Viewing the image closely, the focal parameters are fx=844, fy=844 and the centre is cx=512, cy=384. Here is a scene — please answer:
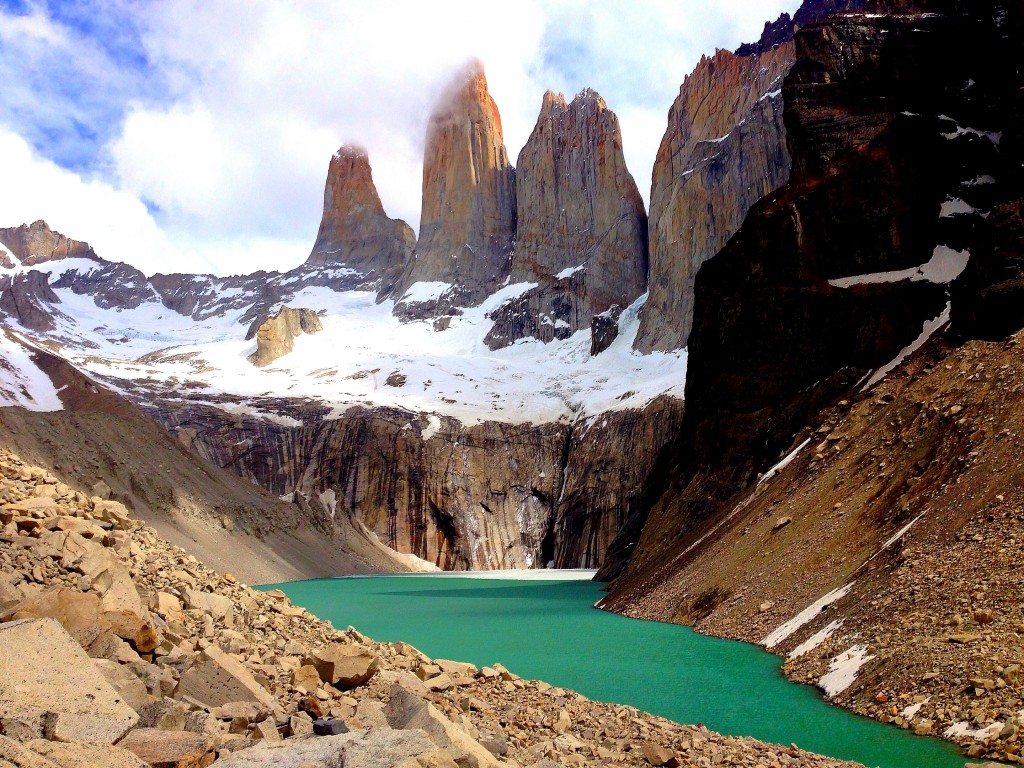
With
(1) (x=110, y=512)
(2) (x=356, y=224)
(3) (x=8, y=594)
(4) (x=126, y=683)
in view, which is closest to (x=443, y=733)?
(4) (x=126, y=683)

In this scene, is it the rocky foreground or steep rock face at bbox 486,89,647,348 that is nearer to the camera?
the rocky foreground

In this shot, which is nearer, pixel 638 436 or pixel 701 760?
pixel 701 760

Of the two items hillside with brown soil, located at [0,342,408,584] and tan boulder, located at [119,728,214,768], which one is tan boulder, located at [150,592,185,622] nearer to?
tan boulder, located at [119,728,214,768]

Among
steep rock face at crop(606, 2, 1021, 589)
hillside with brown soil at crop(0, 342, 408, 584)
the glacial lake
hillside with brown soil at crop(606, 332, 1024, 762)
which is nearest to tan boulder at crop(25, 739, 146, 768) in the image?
the glacial lake

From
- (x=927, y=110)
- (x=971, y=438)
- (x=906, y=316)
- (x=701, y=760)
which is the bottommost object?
(x=701, y=760)

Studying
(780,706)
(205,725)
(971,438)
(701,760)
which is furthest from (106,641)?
(971,438)

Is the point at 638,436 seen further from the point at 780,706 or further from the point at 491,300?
the point at 780,706

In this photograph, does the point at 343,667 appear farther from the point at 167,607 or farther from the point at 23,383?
the point at 23,383
